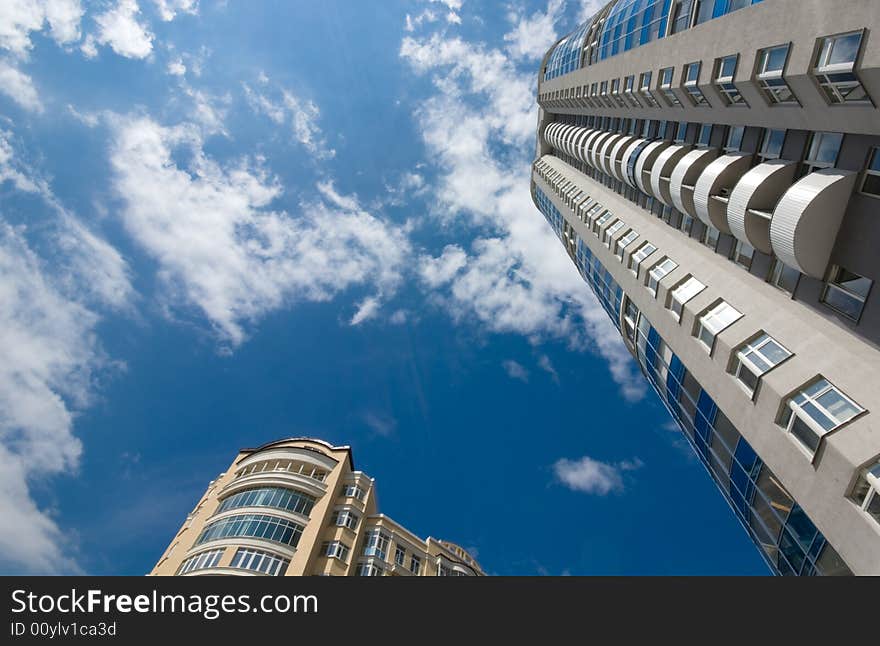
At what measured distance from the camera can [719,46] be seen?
758 inches

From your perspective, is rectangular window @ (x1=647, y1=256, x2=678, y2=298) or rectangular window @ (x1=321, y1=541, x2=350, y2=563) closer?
rectangular window @ (x1=647, y1=256, x2=678, y2=298)

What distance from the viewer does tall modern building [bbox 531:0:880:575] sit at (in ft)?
41.2

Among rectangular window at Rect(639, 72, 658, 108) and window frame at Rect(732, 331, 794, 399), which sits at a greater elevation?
rectangular window at Rect(639, 72, 658, 108)

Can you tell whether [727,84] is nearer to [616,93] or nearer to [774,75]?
[774,75]

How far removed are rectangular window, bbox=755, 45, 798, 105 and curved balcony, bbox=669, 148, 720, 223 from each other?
519 centimetres

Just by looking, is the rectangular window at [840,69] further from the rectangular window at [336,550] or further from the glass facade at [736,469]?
the rectangular window at [336,550]

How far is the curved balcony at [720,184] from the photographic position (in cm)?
1962

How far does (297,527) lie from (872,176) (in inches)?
1537

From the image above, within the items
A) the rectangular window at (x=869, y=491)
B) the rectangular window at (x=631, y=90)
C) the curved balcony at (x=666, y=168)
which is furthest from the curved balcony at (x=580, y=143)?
the rectangular window at (x=869, y=491)

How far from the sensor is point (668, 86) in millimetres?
24766

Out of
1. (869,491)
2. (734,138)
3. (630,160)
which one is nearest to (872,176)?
(734,138)

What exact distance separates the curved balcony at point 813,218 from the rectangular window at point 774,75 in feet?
12.2

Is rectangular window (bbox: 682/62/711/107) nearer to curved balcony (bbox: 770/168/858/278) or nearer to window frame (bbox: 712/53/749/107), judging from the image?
window frame (bbox: 712/53/749/107)

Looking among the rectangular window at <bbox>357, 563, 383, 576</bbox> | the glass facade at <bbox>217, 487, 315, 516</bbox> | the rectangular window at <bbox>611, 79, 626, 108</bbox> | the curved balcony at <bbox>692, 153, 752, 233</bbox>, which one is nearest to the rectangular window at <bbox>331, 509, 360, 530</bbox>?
the glass facade at <bbox>217, 487, 315, 516</bbox>
